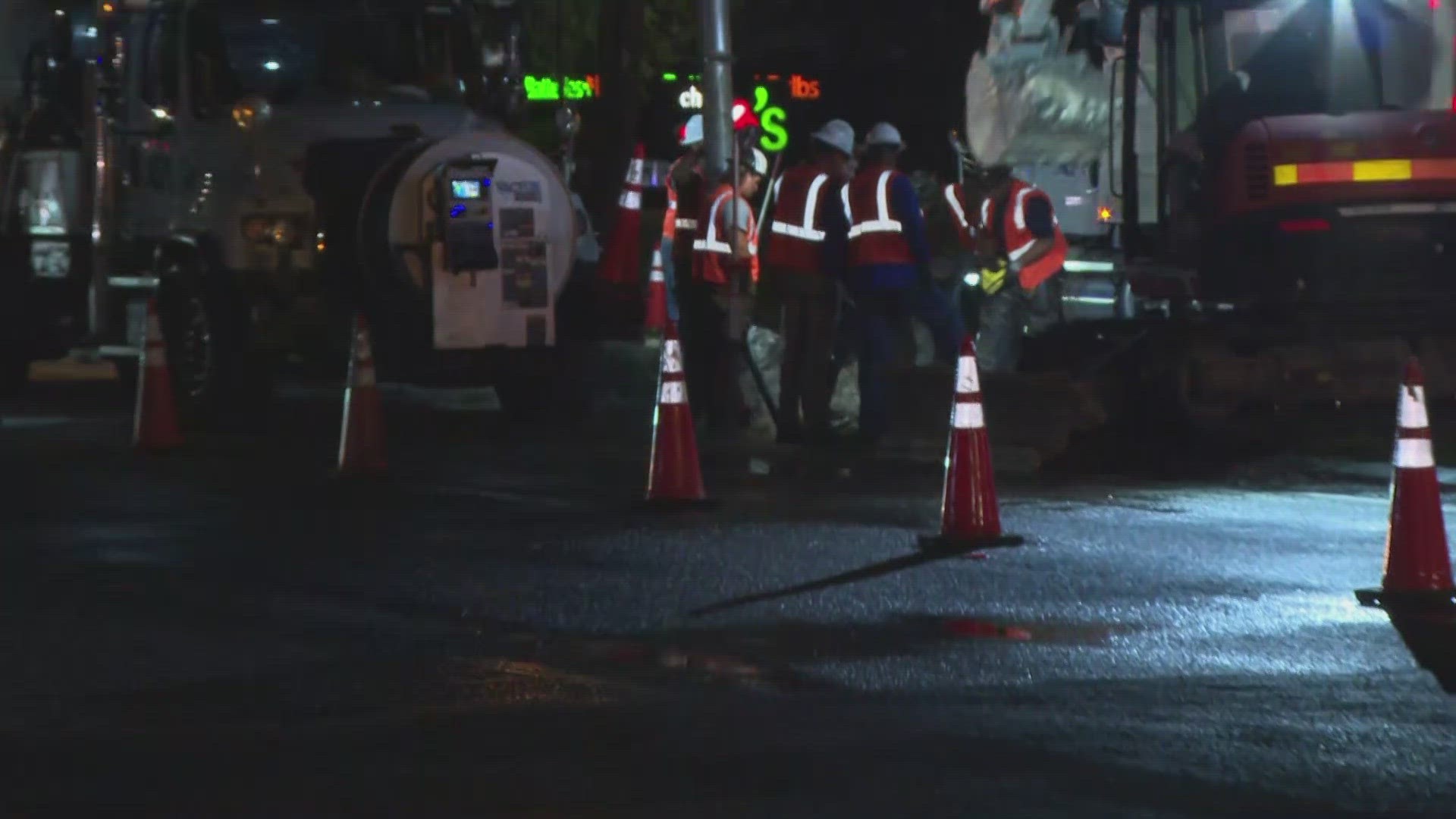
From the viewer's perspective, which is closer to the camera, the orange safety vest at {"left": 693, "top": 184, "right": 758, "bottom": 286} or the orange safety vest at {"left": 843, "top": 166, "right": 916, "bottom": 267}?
the orange safety vest at {"left": 843, "top": 166, "right": 916, "bottom": 267}

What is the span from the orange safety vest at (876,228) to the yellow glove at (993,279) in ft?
13.7

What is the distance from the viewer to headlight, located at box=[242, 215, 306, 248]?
17.0 metres

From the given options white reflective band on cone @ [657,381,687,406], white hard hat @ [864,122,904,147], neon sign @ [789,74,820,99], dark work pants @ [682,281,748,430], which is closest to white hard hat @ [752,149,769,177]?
dark work pants @ [682,281,748,430]

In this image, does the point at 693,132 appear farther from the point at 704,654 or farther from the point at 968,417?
the point at 704,654

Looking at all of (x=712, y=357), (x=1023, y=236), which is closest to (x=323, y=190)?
(x=712, y=357)

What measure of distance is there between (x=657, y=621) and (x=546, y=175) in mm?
8077

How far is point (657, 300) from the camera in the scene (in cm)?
1939

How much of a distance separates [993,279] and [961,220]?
0.58 metres

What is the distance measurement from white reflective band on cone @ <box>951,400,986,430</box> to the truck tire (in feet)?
24.3

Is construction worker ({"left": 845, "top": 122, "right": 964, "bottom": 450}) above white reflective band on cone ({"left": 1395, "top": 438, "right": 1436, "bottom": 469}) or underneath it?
above

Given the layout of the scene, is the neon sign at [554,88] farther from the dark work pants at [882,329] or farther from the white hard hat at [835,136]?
the dark work pants at [882,329]

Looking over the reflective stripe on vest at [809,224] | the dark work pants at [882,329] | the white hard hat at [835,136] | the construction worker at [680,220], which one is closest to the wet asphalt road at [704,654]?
the dark work pants at [882,329]

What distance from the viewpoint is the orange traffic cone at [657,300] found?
1878 cm

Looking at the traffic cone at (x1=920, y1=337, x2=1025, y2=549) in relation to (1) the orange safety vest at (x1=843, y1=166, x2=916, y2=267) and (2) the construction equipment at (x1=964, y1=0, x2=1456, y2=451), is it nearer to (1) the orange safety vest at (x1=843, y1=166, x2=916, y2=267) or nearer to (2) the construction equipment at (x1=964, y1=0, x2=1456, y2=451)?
(2) the construction equipment at (x1=964, y1=0, x2=1456, y2=451)
